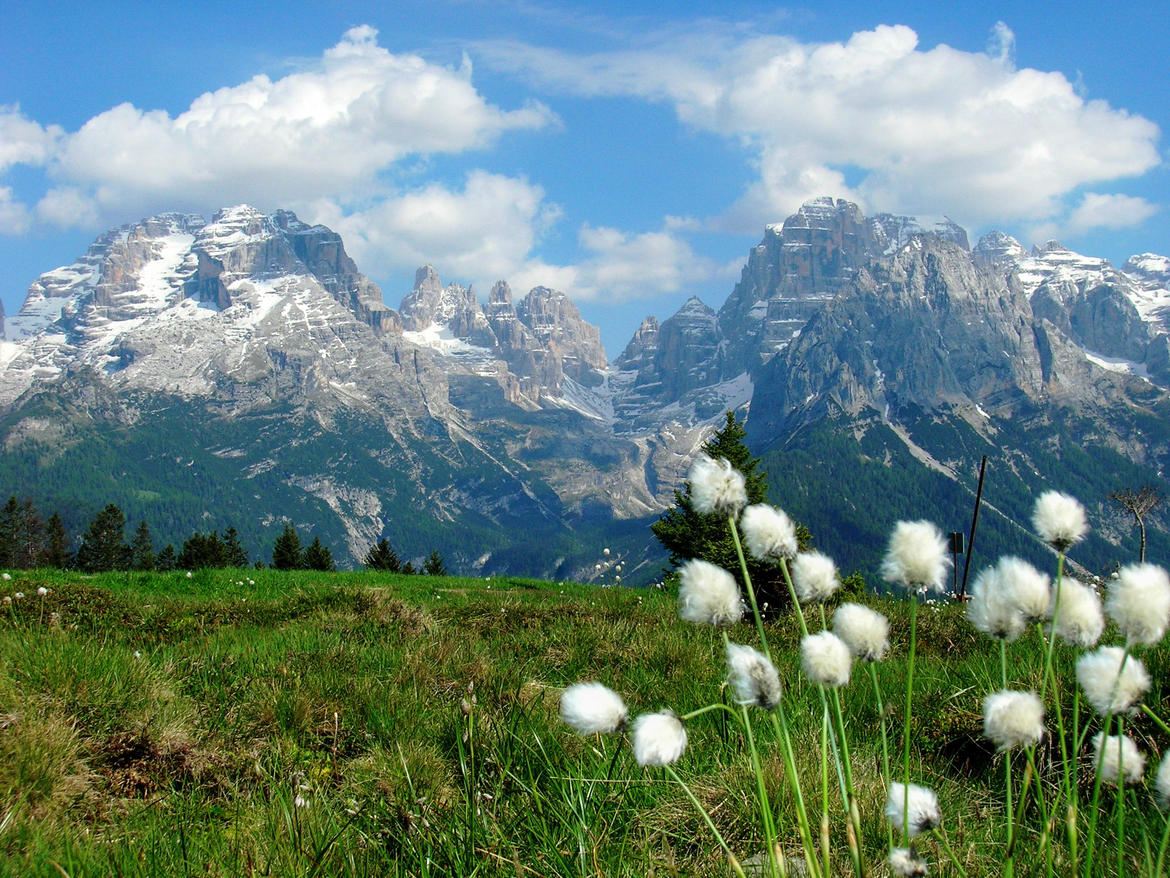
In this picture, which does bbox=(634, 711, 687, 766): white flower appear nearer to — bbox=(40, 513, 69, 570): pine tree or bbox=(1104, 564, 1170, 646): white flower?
bbox=(1104, 564, 1170, 646): white flower

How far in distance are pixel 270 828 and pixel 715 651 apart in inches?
191

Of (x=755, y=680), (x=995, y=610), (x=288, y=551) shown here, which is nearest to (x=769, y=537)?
(x=755, y=680)

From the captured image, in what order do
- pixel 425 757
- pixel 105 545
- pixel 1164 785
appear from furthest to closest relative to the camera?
pixel 105 545, pixel 425 757, pixel 1164 785

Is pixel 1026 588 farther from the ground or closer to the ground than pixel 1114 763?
farther from the ground

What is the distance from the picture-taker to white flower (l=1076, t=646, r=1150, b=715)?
2.21 metres

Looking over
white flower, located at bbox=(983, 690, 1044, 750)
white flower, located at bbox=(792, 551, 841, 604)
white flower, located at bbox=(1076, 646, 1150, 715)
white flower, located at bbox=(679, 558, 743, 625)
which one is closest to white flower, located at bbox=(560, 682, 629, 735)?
white flower, located at bbox=(679, 558, 743, 625)

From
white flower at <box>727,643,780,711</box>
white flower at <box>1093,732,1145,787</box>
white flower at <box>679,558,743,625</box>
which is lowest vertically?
white flower at <box>1093,732,1145,787</box>

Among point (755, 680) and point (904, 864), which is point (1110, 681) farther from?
point (755, 680)

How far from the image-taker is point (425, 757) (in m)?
4.88

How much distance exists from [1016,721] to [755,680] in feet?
2.28

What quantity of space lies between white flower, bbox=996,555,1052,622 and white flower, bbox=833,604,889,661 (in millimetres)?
356

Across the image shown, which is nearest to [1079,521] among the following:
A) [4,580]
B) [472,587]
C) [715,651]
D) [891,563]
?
[891,563]

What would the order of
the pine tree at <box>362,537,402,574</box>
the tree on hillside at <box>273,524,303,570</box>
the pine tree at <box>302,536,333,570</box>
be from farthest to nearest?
the pine tree at <box>302,536,333,570</box>
the tree on hillside at <box>273,524,303,570</box>
the pine tree at <box>362,537,402,574</box>

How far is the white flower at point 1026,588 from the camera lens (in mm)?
2221
